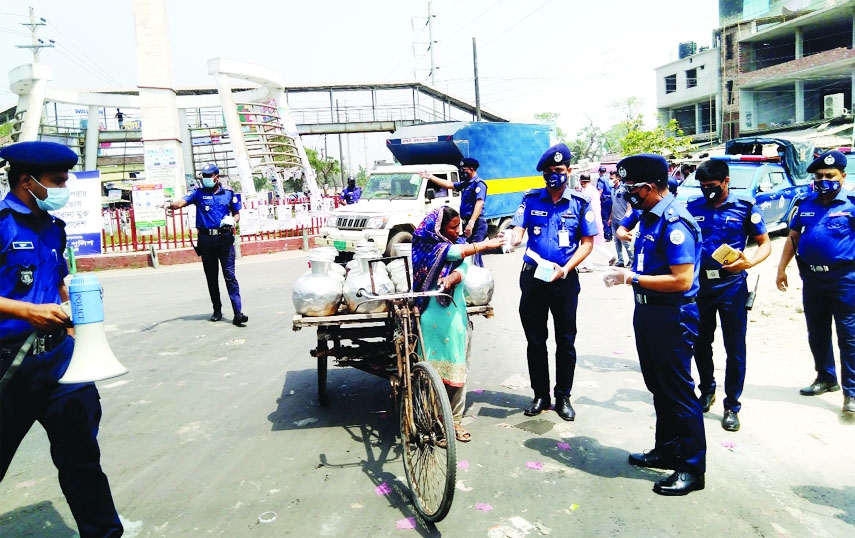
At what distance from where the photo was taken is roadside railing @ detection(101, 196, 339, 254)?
14867 millimetres

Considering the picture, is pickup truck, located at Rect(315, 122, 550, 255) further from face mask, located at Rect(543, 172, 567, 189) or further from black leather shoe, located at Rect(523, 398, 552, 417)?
black leather shoe, located at Rect(523, 398, 552, 417)

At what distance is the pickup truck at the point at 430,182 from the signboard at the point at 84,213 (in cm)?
426

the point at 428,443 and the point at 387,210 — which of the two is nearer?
the point at 428,443

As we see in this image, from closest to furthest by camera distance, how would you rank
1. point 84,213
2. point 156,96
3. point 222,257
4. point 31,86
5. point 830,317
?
point 830,317, point 222,257, point 84,213, point 156,96, point 31,86

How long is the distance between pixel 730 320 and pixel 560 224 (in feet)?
4.68

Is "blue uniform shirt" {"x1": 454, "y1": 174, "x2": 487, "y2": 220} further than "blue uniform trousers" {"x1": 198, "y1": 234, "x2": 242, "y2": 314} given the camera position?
Yes

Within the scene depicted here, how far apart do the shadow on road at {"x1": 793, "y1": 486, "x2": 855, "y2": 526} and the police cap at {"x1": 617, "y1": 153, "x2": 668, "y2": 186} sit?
1980 mm

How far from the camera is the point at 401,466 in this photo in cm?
409

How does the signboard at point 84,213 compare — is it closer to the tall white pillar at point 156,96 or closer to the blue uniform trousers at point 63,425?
the tall white pillar at point 156,96

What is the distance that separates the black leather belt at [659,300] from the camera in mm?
3584

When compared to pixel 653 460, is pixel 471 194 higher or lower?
higher

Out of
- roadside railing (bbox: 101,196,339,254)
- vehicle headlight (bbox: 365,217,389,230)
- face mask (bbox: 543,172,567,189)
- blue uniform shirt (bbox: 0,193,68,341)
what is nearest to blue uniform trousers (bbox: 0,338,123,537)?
blue uniform shirt (bbox: 0,193,68,341)

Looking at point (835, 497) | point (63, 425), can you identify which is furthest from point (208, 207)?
point (835, 497)

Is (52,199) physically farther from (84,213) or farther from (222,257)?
(84,213)
